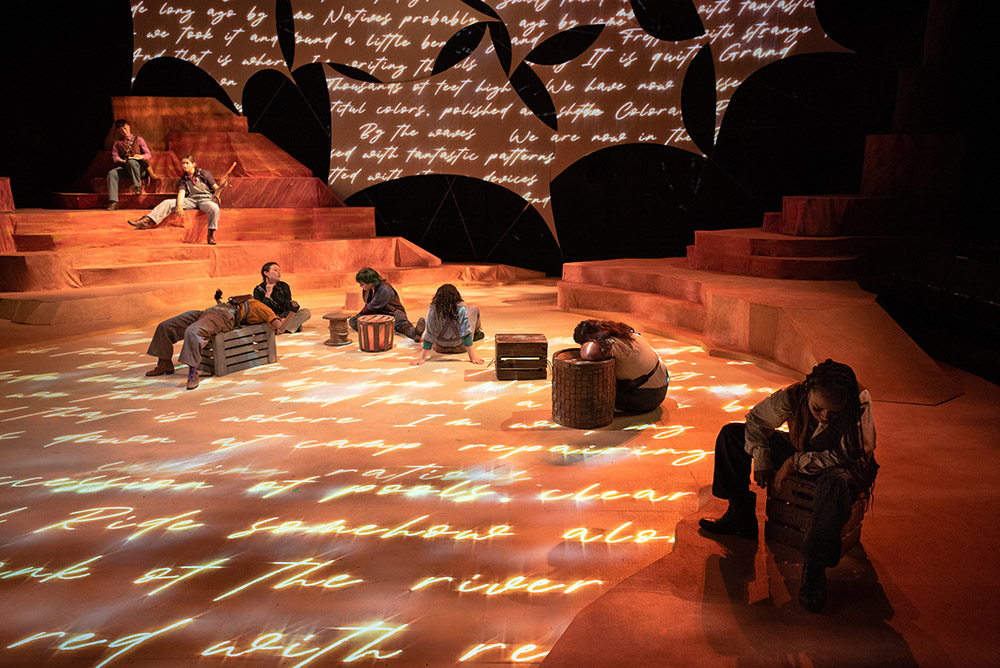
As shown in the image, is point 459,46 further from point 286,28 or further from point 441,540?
point 441,540

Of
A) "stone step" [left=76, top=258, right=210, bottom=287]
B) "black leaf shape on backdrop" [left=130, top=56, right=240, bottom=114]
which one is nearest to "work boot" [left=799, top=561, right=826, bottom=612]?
"stone step" [left=76, top=258, right=210, bottom=287]

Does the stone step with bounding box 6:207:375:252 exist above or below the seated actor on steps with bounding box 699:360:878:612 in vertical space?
above

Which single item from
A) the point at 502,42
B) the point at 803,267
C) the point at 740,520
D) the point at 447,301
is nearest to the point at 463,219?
the point at 502,42

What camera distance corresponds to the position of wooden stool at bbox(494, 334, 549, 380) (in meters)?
5.30

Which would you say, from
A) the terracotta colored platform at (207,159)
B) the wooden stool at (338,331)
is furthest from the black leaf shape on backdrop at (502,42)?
the wooden stool at (338,331)

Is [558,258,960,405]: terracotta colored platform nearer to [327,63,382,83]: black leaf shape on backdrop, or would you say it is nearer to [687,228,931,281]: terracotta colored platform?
[687,228,931,281]: terracotta colored platform

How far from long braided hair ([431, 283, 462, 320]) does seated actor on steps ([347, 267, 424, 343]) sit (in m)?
0.95

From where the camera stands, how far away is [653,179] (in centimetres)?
1028

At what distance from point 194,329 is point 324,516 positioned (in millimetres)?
2679

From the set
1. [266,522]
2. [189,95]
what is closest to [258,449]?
[266,522]

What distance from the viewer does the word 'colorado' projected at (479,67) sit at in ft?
32.8

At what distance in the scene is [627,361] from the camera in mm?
4250

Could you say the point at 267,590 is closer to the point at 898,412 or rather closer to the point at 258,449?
the point at 258,449

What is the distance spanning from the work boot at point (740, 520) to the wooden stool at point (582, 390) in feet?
4.93
